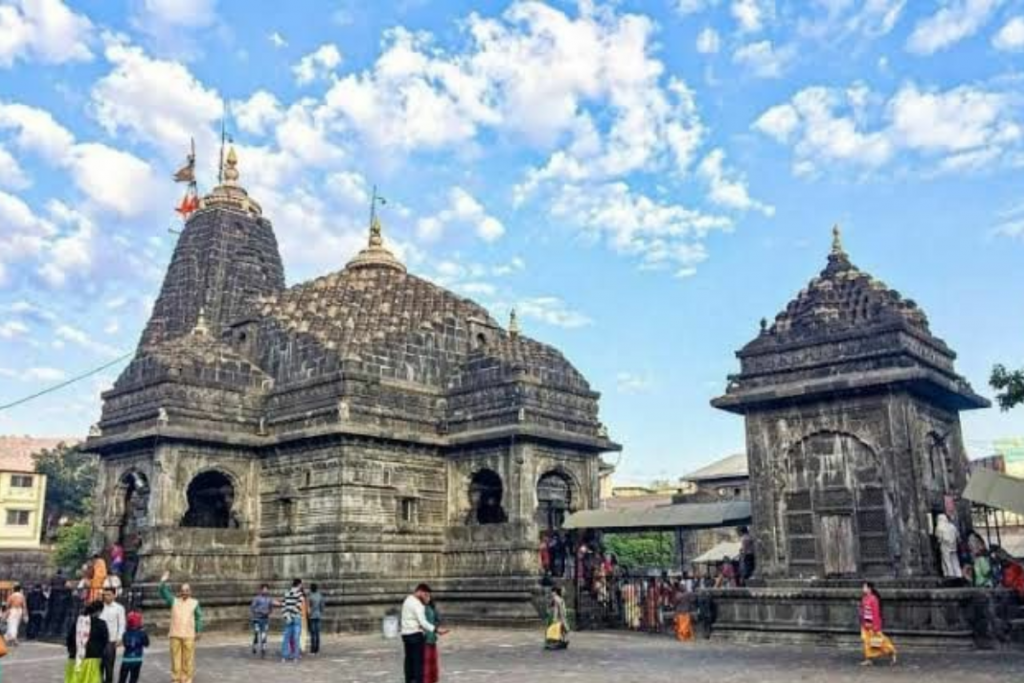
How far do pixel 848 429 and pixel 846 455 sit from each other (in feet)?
1.64

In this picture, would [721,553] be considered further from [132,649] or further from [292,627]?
[132,649]

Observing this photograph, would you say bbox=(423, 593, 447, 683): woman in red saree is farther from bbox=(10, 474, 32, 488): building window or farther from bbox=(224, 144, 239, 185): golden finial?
bbox=(10, 474, 32, 488): building window

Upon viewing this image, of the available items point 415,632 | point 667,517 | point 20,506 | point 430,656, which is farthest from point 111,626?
point 20,506

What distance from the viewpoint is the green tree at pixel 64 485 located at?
2469 inches

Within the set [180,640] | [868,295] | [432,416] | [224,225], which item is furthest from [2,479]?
[868,295]

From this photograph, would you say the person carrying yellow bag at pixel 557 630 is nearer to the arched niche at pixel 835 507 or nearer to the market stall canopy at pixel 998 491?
the arched niche at pixel 835 507

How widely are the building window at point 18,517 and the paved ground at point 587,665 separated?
43.5m

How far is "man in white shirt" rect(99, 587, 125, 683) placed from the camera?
1269cm

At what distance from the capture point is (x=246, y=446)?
2755 centimetres

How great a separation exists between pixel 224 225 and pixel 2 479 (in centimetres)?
3419

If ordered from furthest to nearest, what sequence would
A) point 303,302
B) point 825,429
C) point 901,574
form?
point 303,302
point 825,429
point 901,574

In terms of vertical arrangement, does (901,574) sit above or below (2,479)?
below

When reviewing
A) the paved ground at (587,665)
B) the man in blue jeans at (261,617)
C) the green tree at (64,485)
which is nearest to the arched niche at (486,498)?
the paved ground at (587,665)

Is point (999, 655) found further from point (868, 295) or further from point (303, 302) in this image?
point (303, 302)
